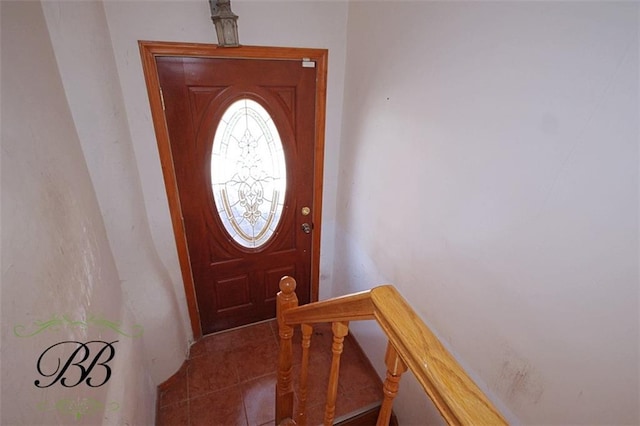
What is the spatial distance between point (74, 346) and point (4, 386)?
1.17ft

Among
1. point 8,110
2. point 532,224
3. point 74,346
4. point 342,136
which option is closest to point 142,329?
point 74,346

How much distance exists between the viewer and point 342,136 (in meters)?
2.14

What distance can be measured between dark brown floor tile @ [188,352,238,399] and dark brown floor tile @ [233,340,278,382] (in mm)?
52

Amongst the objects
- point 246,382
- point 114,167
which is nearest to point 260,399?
point 246,382

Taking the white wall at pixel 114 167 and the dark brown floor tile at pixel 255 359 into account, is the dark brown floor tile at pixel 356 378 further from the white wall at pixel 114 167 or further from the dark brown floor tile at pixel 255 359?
the white wall at pixel 114 167

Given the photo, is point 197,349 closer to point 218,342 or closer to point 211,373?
point 218,342

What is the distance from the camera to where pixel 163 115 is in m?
1.68

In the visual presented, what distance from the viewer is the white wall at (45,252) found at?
0.75m

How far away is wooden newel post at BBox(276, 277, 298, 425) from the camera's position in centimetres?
124

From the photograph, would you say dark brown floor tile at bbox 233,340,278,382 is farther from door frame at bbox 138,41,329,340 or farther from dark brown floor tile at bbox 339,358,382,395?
dark brown floor tile at bbox 339,358,382,395

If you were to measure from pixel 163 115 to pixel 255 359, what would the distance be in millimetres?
1801

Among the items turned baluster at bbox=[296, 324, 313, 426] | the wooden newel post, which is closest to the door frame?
the wooden newel post

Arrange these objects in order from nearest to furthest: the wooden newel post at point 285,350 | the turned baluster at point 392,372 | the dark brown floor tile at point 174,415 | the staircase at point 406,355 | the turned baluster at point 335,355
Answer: the staircase at point 406,355 → the turned baluster at point 392,372 → the turned baluster at point 335,355 → the wooden newel post at point 285,350 → the dark brown floor tile at point 174,415

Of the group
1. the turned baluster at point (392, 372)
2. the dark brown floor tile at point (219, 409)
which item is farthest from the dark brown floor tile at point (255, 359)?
the turned baluster at point (392, 372)
